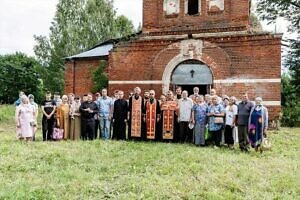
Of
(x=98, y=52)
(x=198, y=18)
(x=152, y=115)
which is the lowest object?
(x=152, y=115)

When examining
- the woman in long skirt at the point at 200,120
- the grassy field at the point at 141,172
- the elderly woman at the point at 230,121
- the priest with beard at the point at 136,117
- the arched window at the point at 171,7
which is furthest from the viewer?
the arched window at the point at 171,7

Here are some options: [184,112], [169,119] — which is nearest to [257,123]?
[184,112]

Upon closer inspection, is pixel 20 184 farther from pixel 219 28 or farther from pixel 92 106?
pixel 219 28

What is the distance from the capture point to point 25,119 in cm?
1375

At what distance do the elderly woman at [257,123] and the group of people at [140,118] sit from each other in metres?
0.62

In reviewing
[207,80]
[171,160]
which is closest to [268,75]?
[207,80]

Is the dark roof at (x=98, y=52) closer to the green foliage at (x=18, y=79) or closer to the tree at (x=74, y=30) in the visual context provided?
the tree at (x=74, y=30)

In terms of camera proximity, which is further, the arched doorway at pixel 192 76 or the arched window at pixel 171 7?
the arched window at pixel 171 7

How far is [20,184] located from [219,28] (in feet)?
39.3

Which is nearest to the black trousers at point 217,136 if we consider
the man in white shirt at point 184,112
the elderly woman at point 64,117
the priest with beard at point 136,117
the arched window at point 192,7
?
the man in white shirt at point 184,112

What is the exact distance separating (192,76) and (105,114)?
5.74m

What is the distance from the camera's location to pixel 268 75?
17672 mm

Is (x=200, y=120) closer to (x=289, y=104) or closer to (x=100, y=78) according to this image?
(x=100, y=78)

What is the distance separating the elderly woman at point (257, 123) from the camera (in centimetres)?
1216
